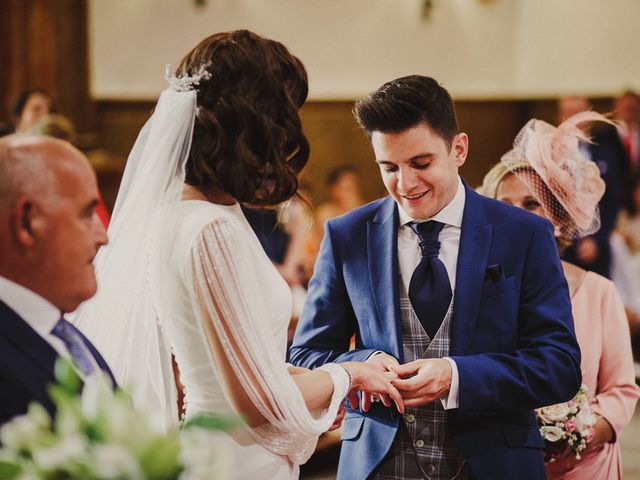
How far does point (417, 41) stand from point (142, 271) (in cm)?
753

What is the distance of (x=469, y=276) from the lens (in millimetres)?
2355

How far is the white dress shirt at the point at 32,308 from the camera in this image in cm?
148

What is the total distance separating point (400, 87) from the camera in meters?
2.48

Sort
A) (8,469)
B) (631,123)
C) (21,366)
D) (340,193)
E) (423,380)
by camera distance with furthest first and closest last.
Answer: (340,193) → (631,123) → (423,380) → (21,366) → (8,469)

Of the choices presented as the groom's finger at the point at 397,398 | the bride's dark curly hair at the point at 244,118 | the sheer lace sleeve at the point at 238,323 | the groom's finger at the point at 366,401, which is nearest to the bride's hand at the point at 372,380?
the groom's finger at the point at 397,398

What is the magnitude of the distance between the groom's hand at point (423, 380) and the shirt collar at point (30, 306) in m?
0.99

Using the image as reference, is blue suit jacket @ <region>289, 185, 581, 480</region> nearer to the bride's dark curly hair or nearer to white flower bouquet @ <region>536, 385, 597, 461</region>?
white flower bouquet @ <region>536, 385, 597, 461</region>

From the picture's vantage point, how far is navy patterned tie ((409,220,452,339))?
2377mm

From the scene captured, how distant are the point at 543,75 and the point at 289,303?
783 cm

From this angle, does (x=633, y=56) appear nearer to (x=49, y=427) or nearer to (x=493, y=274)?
(x=493, y=274)

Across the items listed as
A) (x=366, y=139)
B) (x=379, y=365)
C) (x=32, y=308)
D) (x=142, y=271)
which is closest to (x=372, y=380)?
(x=379, y=365)

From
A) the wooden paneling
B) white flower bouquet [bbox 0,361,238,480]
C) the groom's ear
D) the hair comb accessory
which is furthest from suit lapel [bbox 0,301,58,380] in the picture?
the wooden paneling

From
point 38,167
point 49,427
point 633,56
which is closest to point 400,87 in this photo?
point 38,167

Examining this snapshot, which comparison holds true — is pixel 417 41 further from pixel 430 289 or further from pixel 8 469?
pixel 8 469
